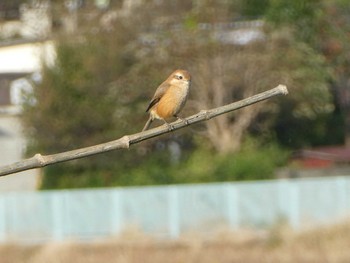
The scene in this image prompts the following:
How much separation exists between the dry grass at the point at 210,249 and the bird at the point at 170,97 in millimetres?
11362

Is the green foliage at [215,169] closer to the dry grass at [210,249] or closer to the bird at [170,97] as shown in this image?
the dry grass at [210,249]

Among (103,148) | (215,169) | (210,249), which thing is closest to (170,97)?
(103,148)

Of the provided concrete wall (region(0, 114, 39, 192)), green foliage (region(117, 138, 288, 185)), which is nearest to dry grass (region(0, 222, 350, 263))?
green foliage (region(117, 138, 288, 185))

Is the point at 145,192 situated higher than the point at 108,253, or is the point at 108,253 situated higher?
the point at 145,192

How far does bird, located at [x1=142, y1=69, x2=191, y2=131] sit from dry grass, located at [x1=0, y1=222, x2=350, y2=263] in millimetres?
11362

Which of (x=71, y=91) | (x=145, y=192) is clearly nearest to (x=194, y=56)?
(x=71, y=91)

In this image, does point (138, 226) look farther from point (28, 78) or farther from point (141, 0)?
point (141, 0)

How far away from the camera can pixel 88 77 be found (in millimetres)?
25250

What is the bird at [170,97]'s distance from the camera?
5.10 metres

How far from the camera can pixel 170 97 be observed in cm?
541

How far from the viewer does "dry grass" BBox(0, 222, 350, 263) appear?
17.7 metres

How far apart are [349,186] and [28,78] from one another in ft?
29.6

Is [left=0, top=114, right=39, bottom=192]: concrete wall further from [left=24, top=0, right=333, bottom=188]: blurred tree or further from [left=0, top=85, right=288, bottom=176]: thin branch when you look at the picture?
[left=0, top=85, right=288, bottom=176]: thin branch

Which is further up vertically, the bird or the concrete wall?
the concrete wall
